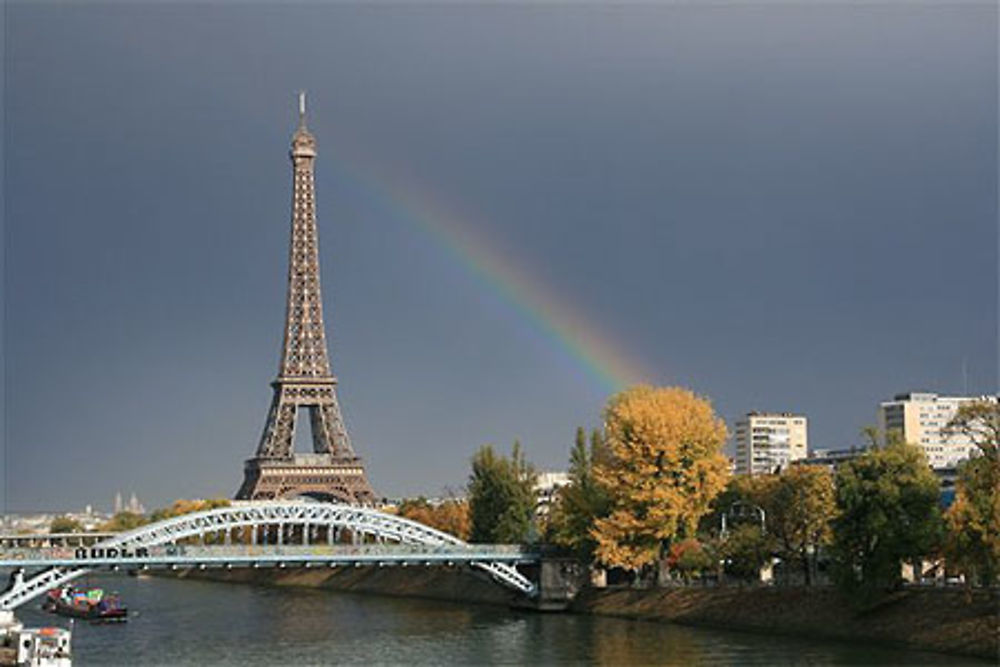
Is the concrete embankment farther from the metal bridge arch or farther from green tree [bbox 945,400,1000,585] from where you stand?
the metal bridge arch

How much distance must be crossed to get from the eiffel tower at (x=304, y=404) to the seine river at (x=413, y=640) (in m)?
35.6

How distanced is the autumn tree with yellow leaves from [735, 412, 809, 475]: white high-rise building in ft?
432

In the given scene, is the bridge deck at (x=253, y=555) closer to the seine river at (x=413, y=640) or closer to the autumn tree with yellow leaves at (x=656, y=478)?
the seine river at (x=413, y=640)

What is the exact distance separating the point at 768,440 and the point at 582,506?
133852 mm

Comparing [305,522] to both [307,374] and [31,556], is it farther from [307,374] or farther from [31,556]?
[307,374]

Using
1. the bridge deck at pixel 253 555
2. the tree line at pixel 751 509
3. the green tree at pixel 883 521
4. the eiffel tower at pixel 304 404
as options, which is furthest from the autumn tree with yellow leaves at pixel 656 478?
the eiffel tower at pixel 304 404

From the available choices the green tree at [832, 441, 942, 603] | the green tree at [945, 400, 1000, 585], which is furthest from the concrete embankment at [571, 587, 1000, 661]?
the green tree at [945, 400, 1000, 585]

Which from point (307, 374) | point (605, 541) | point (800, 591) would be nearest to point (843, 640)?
point (800, 591)

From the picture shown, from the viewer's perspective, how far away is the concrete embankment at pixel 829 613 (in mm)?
41062

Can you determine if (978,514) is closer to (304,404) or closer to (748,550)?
(748,550)

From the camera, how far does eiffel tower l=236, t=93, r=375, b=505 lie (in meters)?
108

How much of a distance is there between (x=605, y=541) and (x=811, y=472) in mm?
8978

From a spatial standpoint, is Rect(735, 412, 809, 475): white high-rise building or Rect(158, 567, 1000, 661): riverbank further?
Rect(735, 412, 809, 475): white high-rise building

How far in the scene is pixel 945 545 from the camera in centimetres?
4216
